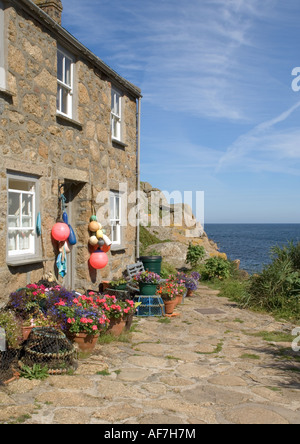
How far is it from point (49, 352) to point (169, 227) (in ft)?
50.8

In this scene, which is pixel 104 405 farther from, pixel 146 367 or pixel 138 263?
pixel 138 263

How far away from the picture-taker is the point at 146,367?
5605mm

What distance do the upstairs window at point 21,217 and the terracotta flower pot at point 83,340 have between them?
164 cm

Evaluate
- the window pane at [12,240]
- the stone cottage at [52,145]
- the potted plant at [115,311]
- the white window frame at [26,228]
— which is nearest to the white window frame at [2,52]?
the stone cottage at [52,145]

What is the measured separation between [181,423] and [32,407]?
141 cm

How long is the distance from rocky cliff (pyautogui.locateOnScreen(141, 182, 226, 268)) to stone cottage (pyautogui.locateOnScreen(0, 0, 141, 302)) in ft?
17.6

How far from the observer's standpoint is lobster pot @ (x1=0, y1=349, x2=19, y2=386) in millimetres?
4714

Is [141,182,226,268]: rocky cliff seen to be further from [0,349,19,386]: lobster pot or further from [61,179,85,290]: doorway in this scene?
[0,349,19,386]: lobster pot

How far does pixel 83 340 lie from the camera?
5949 mm

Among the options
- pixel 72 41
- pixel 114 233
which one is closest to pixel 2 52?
pixel 72 41

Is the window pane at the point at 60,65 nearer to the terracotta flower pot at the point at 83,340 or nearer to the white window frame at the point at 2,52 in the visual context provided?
the white window frame at the point at 2,52

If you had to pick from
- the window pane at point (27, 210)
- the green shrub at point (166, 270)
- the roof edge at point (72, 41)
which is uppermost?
the roof edge at point (72, 41)

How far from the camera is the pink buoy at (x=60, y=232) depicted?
764 cm

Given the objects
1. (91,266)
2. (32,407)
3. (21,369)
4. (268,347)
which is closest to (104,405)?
(32,407)
